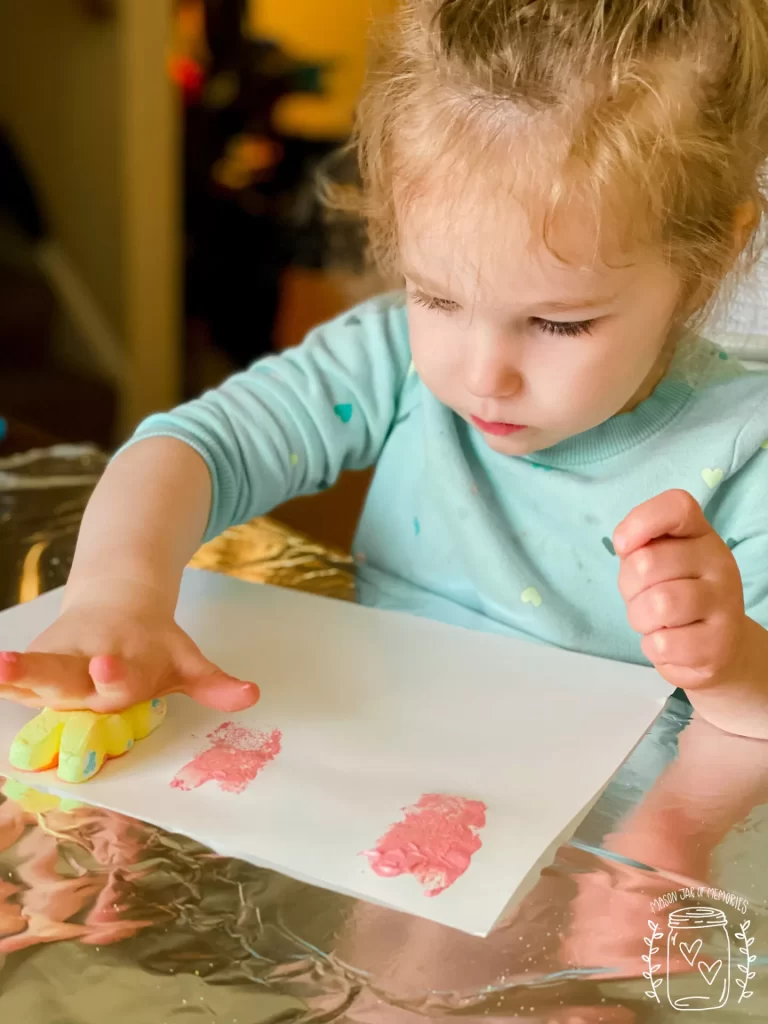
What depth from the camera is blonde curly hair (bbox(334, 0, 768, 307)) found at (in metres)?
0.54

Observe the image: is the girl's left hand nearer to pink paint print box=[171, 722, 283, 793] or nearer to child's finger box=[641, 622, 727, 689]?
child's finger box=[641, 622, 727, 689]

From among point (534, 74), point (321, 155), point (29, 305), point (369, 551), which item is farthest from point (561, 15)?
point (29, 305)

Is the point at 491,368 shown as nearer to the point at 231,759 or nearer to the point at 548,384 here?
the point at 548,384

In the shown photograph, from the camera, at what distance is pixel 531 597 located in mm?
729

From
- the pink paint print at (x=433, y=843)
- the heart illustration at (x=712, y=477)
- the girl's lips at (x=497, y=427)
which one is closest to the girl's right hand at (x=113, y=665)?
the pink paint print at (x=433, y=843)

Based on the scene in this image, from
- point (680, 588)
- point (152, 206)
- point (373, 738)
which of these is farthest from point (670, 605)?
point (152, 206)

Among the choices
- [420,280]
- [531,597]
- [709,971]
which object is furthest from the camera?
[531,597]

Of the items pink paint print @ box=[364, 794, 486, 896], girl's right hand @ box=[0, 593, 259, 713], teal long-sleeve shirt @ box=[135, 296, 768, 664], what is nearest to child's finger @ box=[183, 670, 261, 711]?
girl's right hand @ box=[0, 593, 259, 713]

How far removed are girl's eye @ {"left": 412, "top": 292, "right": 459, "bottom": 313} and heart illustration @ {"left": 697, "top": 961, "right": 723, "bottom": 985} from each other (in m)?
0.34

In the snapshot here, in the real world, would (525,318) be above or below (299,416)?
above

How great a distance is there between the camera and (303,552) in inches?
32.1

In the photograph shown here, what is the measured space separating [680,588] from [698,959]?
17cm

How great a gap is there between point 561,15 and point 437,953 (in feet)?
1.43

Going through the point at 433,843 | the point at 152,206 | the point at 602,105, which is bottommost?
the point at 152,206
